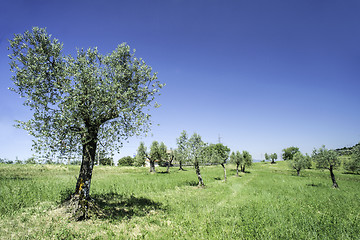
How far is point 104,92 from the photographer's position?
12016 mm

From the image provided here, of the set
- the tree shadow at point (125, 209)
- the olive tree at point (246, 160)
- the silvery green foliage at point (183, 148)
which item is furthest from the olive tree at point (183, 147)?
the olive tree at point (246, 160)

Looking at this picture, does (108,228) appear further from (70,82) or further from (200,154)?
(200,154)

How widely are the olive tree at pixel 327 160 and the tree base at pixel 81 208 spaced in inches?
1856

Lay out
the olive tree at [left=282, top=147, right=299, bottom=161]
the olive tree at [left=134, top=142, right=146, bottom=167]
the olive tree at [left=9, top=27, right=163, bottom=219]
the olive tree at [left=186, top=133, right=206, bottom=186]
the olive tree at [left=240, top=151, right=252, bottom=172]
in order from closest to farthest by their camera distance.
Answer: the olive tree at [left=9, top=27, right=163, bottom=219]
the olive tree at [left=186, top=133, right=206, bottom=186]
the olive tree at [left=134, top=142, right=146, bottom=167]
the olive tree at [left=240, top=151, right=252, bottom=172]
the olive tree at [left=282, top=147, right=299, bottom=161]

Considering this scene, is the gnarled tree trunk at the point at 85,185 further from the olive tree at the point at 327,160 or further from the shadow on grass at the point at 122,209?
the olive tree at the point at 327,160

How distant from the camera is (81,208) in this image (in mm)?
11031

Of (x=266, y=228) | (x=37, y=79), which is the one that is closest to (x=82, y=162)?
(x=37, y=79)

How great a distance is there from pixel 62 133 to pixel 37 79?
398cm

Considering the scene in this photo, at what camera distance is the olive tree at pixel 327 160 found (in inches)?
1381

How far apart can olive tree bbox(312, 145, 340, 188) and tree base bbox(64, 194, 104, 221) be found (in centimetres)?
4715

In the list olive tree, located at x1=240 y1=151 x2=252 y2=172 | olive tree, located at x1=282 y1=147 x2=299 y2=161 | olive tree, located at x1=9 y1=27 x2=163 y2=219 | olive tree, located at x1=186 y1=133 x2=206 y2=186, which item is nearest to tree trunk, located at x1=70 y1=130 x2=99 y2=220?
olive tree, located at x1=9 y1=27 x2=163 y2=219

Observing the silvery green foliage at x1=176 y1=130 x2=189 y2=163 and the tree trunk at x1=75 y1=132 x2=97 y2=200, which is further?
the silvery green foliage at x1=176 y1=130 x2=189 y2=163

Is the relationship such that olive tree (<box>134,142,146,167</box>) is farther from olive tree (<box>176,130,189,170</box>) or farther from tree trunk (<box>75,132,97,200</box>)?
tree trunk (<box>75,132,97,200</box>)

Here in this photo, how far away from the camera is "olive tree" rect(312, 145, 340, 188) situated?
35.1m
